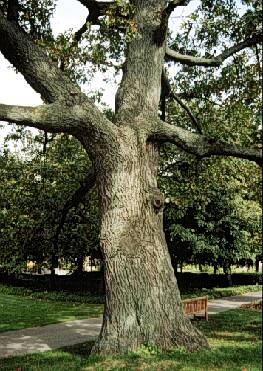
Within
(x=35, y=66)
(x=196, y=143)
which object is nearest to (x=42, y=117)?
(x=35, y=66)

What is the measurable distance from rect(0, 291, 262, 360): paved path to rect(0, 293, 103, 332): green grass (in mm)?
822

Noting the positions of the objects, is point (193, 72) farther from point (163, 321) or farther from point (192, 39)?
point (163, 321)

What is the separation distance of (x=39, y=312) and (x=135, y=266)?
1072 centimetres

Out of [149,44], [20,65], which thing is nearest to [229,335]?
[149,44]

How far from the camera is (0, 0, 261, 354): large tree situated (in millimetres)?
9078

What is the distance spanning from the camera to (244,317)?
1655 cm

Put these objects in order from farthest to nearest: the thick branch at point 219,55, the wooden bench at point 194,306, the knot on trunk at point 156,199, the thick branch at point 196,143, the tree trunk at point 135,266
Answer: the wooden bench at point 194,306, the thick branch at point 219,55, the knot on trunk at point 156,199, the thick branch at point 196,143, the tree trunk at point 135,266

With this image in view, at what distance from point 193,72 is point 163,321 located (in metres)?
9.50

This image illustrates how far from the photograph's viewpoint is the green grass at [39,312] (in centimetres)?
1583

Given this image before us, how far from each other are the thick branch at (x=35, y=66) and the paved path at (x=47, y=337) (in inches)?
228

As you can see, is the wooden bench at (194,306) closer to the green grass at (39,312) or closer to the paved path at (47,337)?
the paved path at (47,337)

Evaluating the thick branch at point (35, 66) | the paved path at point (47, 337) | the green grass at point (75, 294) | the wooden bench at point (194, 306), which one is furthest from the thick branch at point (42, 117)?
the green grass at point (75, 294)

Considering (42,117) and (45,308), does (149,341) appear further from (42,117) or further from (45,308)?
(45,308)

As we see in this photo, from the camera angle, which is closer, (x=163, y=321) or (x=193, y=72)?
(x=163, y=321)
